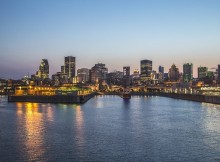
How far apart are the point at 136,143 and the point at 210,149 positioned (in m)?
7.32

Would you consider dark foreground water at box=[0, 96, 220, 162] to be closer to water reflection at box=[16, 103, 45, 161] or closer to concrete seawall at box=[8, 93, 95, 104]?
water reflection at box=[16, 103, 45, 161]

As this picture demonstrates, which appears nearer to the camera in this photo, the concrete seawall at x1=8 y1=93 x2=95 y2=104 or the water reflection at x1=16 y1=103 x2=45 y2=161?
the water reflection at x1=16 y1=103 x2=45 y2=161

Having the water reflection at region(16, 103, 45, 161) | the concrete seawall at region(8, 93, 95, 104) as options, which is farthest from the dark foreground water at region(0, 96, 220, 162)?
the concrete seawall at region(8, 93, 95, 104)

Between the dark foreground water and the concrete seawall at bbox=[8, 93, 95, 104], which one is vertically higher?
the concrete seawall at bbox=[8, 93, 95, 104]

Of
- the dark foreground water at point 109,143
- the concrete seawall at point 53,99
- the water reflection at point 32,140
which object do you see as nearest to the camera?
the dark foreground water at point 109,143

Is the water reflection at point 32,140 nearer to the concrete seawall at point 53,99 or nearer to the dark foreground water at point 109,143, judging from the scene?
the dark foreground water at point 109,143

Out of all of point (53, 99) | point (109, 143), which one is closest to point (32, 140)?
point (109, 143)

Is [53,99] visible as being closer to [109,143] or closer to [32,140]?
[32,140]

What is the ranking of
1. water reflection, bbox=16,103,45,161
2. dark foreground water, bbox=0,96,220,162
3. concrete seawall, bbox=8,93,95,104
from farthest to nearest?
concrete seawall, bbox=8,93,95,104, water reflection, bbox=16,103,45,161, dark foreground water, bbox=0,96,220,162

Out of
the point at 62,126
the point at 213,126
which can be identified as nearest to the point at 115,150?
the point at 62,126

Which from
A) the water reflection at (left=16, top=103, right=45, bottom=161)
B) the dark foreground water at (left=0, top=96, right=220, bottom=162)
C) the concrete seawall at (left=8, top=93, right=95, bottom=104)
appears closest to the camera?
the dark foreground water at (left=0, top=96, right=220, bottom=162)

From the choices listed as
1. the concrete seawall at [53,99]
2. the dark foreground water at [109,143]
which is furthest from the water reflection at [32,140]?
the concrete seawall at [53,99]

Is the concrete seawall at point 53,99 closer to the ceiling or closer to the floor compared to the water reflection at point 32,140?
closer to the ceiling

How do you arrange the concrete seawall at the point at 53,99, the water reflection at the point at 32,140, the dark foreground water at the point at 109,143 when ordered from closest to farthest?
the dark foreground water at the point at 109,143 < the water reflection at the point at 32,140 < the concrete seawall at the point at 53,99
